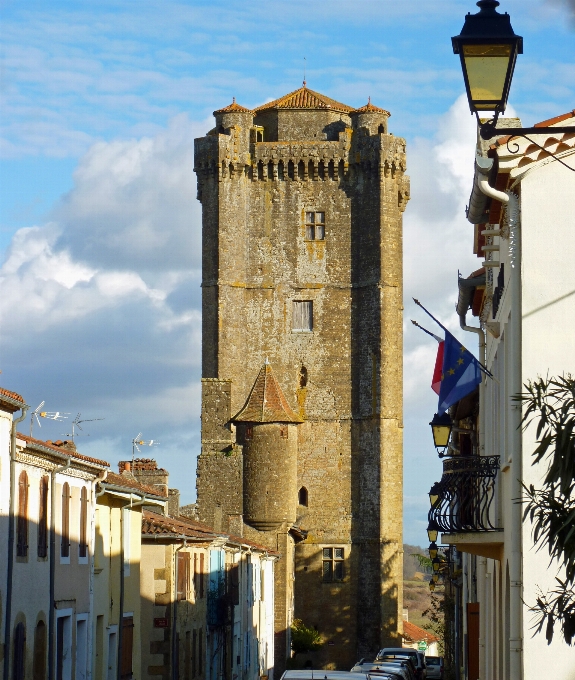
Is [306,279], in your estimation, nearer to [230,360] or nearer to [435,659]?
[230,360]

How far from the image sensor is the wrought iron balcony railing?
14.5m

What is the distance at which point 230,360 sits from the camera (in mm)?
63188

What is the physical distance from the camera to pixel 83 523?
23.8 meters

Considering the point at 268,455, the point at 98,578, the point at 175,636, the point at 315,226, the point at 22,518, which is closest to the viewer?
the point at 22,518

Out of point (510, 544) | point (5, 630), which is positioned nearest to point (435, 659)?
point (5, 630)

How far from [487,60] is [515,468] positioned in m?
5.58

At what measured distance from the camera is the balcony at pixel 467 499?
14.5m

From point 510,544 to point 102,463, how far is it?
1248cm

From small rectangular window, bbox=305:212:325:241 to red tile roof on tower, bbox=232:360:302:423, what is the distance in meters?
7.35

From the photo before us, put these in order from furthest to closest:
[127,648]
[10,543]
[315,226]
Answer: [315,226] → [127,648] → [10,543]

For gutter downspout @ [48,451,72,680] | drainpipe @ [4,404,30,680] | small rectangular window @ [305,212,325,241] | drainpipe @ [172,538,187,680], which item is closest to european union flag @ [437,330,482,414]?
drainpipe @ [4,404,30,680]

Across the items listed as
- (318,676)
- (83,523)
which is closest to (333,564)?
(83,523)

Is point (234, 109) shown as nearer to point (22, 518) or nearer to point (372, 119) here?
point (372, 119)

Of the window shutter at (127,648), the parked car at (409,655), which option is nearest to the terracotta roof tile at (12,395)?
the window shutter at (127,648)
